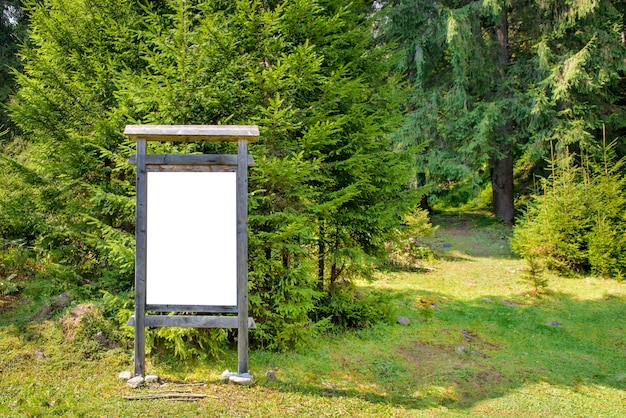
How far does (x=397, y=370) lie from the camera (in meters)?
5.56

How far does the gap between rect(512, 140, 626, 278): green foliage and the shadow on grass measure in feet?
5.83

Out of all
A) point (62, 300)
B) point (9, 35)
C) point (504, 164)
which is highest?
point (9, 35)

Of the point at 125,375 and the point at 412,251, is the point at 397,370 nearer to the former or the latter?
the point at 125,375

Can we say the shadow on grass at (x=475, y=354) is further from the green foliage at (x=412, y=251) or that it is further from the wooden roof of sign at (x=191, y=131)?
the wooden roof of sign at (x=191, y=131)

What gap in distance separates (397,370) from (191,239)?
2962mm

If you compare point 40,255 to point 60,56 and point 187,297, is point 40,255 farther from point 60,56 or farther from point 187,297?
point 187,297

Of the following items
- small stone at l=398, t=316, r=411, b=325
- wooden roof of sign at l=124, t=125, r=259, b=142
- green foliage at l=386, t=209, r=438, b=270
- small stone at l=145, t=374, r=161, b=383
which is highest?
wooden roof of sign at l=124, t=125, r=259, b=142

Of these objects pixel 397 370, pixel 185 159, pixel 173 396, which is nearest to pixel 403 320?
pixel 397 370

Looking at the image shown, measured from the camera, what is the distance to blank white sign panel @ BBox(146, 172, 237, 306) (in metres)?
4.54

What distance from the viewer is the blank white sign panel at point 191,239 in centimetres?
454

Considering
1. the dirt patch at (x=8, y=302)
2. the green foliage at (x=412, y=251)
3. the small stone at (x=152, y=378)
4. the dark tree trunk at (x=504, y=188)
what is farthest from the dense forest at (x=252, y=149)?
the dark tree trunk at (x=504, y=188)

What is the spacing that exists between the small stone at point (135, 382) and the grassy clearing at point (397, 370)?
0.07 m

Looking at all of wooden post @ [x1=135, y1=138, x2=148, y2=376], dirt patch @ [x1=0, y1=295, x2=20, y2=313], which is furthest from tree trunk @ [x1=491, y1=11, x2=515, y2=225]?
dirt patch @ [x1=0, y1=295, x2=20, y2=313]

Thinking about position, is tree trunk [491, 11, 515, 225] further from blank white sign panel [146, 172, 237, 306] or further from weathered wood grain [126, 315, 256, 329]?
weathered wood grain [126, 315, 256, 329]
